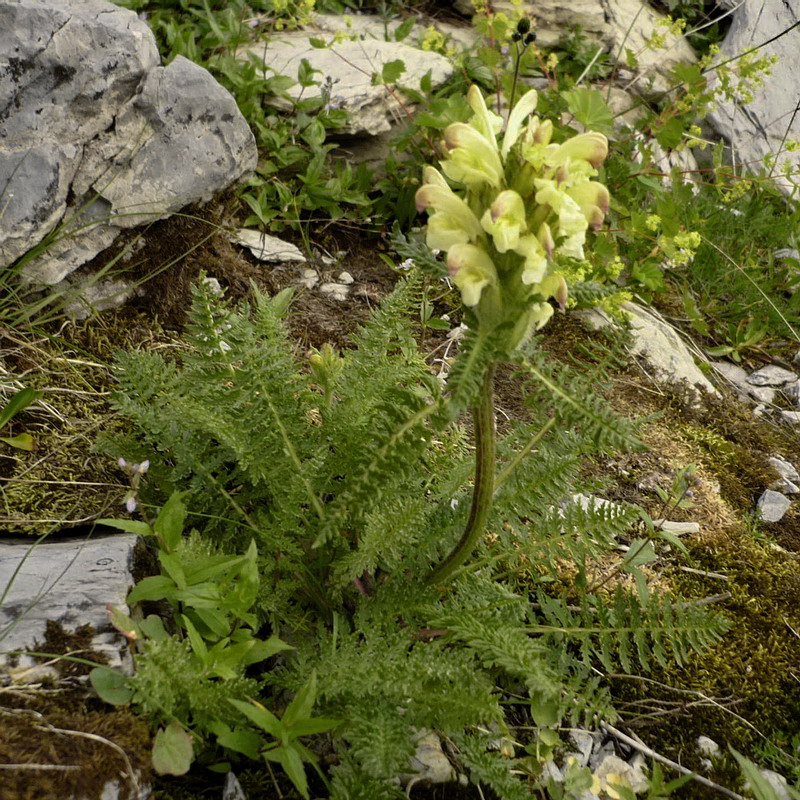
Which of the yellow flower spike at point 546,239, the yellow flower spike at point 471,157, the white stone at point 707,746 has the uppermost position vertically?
the yellow flower spike at point 471,157

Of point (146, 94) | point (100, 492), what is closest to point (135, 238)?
point (146, 94)

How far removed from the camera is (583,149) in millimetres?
1485

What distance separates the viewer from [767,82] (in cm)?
534

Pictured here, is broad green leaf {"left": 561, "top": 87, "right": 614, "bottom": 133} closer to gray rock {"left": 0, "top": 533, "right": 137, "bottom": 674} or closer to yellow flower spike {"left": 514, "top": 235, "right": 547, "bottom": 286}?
yellow flower spike {"left": 514, "top": 235, "right": 547, "bottom": 286}

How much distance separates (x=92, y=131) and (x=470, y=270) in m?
2.01

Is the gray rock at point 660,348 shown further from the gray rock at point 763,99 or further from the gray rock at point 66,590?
the gray rock at point 66,590

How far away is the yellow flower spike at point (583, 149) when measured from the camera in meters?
1.46

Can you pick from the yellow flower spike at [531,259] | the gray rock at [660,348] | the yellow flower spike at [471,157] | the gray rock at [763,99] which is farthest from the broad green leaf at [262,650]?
the gray rock at [763,99]

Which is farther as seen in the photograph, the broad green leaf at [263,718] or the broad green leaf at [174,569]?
the broad green leaf at [174,569]

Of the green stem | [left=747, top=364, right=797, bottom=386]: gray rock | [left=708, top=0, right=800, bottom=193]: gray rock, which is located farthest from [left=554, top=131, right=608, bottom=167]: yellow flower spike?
[left=708, top=0, right=800, bottom=193]: gray rock

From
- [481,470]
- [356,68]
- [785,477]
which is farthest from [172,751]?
[356,68]

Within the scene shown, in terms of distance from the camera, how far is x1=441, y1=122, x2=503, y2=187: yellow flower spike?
1.44m

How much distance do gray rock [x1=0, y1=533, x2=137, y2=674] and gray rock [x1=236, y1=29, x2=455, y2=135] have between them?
269cm

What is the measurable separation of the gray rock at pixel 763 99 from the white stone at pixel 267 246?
9.90 feet
